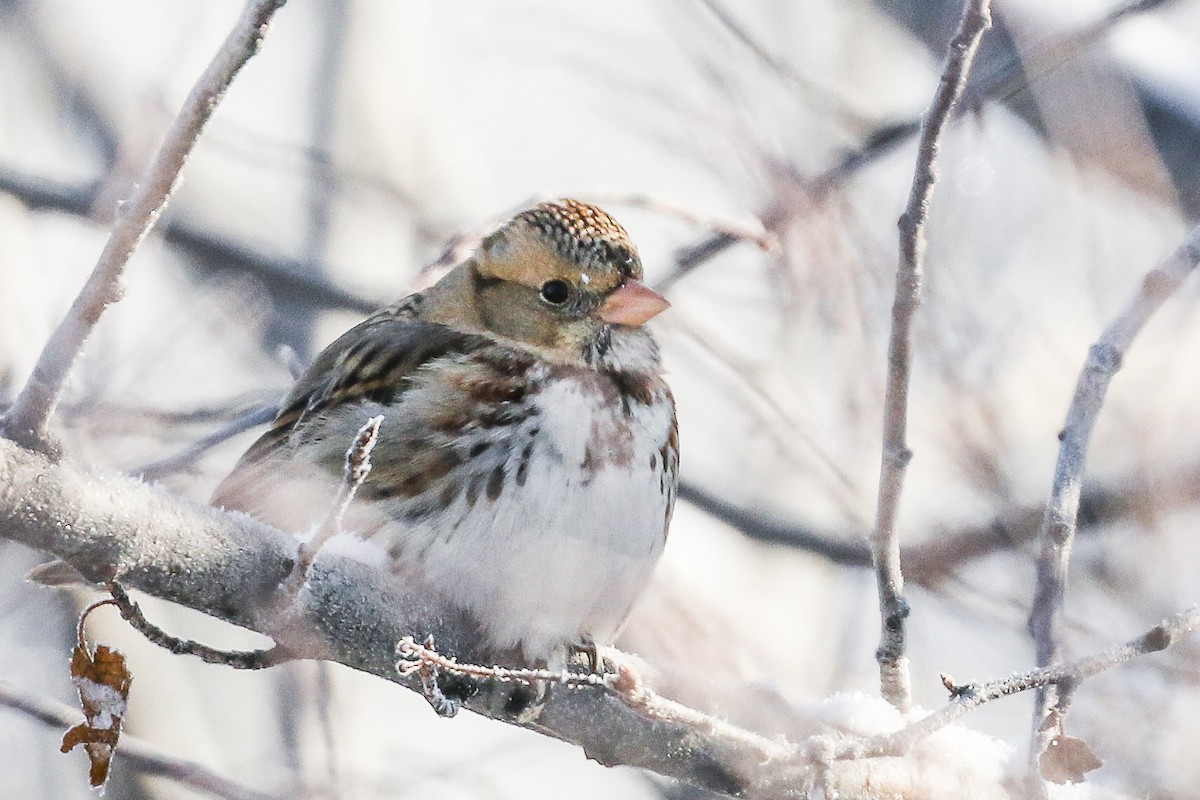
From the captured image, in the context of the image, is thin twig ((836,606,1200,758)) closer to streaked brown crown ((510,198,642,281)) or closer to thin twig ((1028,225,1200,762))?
thin twig ((1028,225,1200,762))

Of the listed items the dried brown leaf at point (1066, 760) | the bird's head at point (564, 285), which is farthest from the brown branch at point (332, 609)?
the bird's head at point (564, 285)

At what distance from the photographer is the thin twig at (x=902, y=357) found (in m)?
2.45

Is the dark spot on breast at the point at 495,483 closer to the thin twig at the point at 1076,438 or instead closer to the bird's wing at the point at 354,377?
the bird's wing at the point at 354,377

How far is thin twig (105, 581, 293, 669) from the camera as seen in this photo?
2.17m

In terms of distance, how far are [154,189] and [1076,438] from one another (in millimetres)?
1922

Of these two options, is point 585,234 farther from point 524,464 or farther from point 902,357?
point 902,357

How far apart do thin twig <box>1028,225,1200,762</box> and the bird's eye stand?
4.21ft

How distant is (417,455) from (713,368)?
6.73 ft

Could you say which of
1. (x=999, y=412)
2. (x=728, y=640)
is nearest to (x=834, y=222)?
(x=999, y=412)

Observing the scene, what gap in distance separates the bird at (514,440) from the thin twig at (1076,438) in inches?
35.5

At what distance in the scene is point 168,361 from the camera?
4559 mm

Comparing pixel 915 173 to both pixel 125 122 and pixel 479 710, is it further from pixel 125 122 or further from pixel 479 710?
pixel 125 122

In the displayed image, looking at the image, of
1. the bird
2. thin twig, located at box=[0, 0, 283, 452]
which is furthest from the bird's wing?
thin twig, located at box=[0, 0, 283, 452]

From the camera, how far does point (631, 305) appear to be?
3.73 meters
